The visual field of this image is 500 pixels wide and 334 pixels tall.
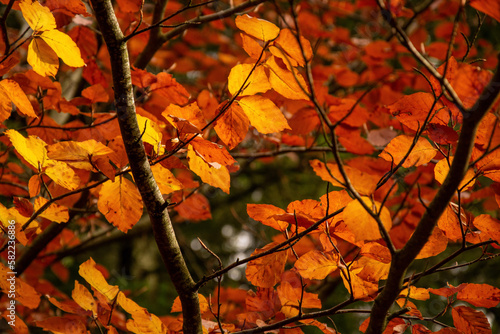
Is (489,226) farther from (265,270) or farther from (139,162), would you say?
(139,162)

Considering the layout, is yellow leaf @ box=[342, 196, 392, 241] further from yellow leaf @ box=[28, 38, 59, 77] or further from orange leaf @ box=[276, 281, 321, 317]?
yellow leaf @ box=[28, 38, 59, 77]

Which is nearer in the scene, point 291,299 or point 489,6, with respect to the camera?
point 489,6

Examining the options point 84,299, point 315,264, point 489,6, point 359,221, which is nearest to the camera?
point 489,6

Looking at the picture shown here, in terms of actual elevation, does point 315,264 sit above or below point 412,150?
below

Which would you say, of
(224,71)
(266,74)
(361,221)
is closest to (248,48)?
(266,74)

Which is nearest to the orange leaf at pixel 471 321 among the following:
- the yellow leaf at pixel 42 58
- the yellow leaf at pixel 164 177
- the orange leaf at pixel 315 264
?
the orange leaf at pixel 315 264

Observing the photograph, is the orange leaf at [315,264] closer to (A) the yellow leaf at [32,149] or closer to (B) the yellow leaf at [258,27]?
(B) the yellow leaf at [258,27]

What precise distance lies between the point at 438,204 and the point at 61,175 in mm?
805

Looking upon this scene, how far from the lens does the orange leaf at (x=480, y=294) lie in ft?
3.17

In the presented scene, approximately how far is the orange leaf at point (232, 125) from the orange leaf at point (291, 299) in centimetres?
40

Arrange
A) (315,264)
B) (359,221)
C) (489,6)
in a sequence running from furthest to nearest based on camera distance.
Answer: (315,264), (359,221), (489,6)

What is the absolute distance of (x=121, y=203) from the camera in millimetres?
1017

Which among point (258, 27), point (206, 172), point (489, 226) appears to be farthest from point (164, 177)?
point (489, 226)

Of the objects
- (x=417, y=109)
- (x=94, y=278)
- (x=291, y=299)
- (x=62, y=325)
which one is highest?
(x=417, y=109)
